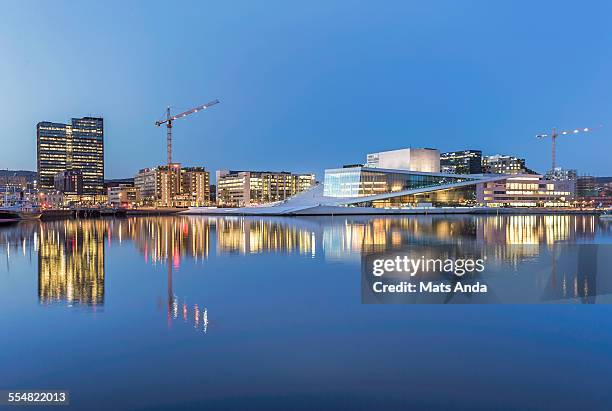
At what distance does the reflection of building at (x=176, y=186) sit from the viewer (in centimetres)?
16000

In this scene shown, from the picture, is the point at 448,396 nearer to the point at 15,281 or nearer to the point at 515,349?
the point at 515,349

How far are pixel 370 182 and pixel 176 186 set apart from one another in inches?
3775

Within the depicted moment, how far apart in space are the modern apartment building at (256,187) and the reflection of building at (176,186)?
6772 millimetres

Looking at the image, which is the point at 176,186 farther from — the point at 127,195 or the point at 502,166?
the point at 502,166

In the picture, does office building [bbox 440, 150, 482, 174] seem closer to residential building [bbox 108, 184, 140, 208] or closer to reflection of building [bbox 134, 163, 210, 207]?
reflection of building [bbox 134, 163, 210, 207]

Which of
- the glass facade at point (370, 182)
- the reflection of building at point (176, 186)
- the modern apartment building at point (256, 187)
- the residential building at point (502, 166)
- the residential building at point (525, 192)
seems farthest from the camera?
the residential building at point (502, 166)

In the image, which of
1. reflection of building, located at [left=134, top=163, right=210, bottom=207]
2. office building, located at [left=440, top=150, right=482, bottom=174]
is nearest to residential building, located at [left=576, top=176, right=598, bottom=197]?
office building, located at [left=440, top=150, right=482, bottom=174]

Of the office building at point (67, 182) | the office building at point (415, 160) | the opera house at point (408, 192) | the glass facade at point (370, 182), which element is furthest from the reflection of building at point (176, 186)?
the office building at point (415, 160)

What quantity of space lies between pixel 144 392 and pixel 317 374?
2392 mm

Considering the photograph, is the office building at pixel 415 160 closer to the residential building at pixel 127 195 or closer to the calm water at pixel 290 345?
the calm water at pixel 290 345

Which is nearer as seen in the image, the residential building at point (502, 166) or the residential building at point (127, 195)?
the residential building at point (127, 195)

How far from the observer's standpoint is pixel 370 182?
88.1 m

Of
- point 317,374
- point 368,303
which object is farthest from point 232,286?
point 317,374

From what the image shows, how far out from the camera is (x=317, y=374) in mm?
6777
